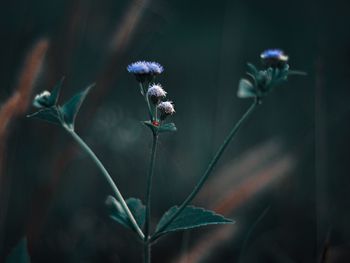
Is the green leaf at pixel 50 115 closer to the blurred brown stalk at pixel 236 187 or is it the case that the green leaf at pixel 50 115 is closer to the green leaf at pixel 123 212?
the green leaf at pixel 123 212

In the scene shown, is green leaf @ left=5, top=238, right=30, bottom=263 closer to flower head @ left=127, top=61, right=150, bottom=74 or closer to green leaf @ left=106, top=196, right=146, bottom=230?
green leaf @ left=106, top=196, right=146, bottom=230

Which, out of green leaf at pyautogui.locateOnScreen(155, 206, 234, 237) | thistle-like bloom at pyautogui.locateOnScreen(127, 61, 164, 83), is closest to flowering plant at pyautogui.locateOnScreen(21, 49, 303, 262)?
Result: green leaf at pyautogui.locateOnScreen(155, 206, 234, 237)

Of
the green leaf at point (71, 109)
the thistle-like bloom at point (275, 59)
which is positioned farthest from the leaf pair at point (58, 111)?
Answer: the thistle-like bloom at point (275, 59)

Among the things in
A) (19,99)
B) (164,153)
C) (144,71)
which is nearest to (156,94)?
(144,71)

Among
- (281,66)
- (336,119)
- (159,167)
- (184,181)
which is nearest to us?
(281,66)

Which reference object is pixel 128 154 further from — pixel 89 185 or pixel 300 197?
pixel 300 197

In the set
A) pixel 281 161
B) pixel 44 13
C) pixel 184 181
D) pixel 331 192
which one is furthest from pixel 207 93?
pixel 281 161
